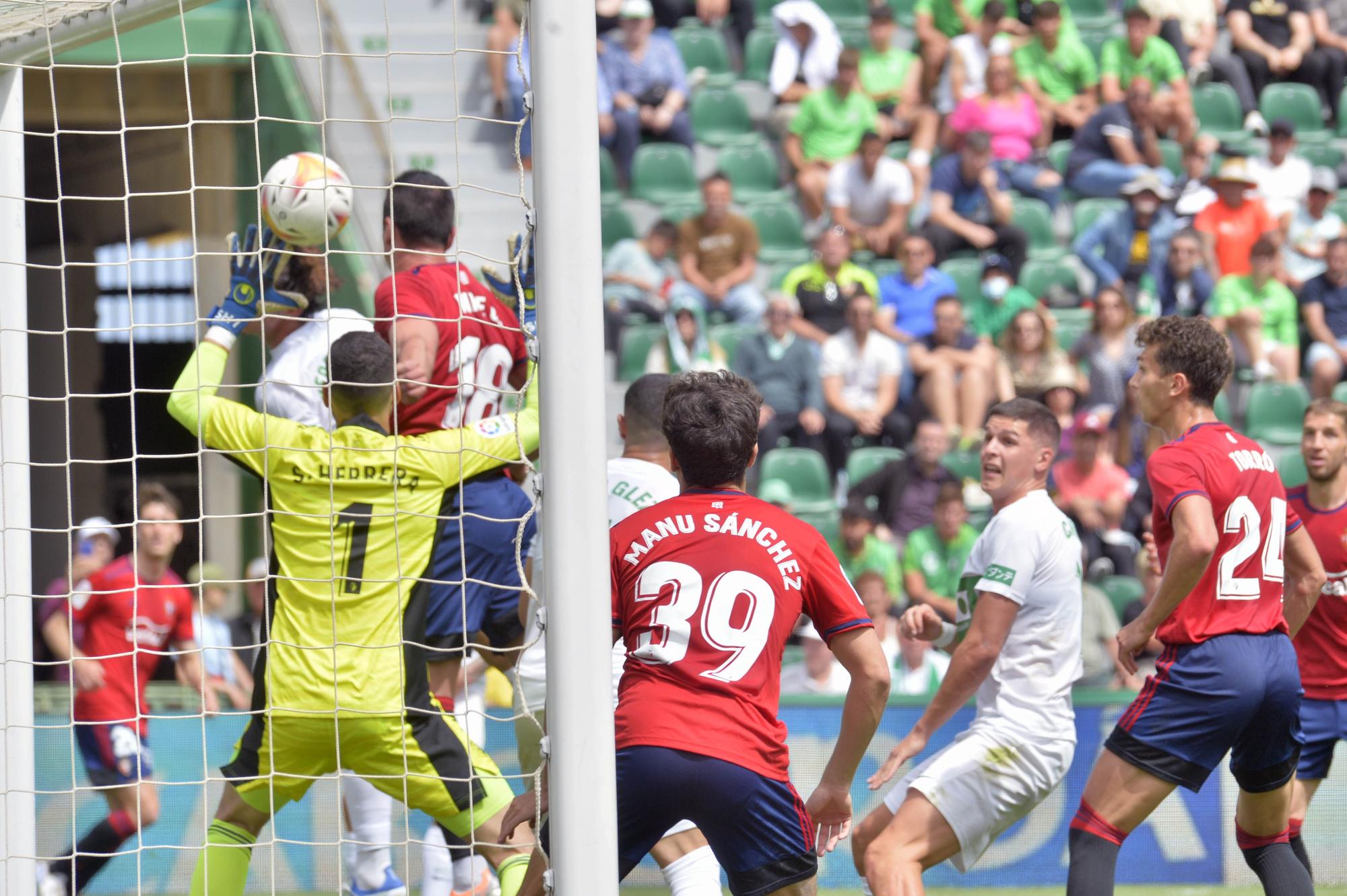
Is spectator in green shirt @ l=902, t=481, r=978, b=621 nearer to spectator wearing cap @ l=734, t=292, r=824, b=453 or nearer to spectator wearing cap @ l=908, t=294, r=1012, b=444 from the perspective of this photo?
spectator wearing cap @ l=908, t=294, r=1012, b=444

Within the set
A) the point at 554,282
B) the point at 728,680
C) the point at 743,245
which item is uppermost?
the point at 743,245

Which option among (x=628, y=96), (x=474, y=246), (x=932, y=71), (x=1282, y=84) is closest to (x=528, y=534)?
(x=474, y=246)

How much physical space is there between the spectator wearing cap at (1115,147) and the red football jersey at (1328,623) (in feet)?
18.4

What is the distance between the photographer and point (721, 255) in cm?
1033

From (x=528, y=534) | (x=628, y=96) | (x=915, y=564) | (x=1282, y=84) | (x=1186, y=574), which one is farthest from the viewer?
(x=1282, y=84)

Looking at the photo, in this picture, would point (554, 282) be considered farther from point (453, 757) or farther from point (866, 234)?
point (866, 234)

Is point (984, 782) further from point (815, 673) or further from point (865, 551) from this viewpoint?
point (865, 551)

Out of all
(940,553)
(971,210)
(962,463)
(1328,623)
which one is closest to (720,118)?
(971,210)

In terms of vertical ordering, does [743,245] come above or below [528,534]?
above

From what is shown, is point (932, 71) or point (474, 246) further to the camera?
point (932, 71)

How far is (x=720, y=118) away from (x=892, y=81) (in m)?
1.30

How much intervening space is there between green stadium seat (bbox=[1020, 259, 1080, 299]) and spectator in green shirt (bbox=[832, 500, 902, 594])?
2.60m

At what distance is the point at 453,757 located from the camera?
4.48 m

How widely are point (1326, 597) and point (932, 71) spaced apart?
6387 millimetres
